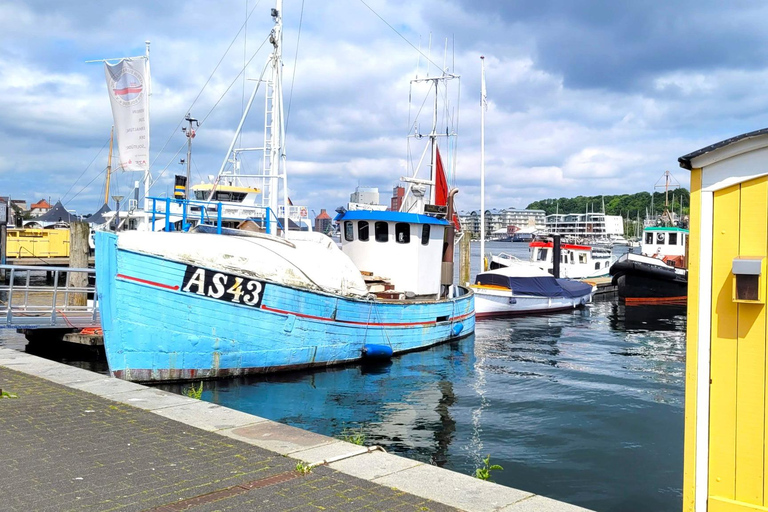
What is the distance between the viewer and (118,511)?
4336 millimetres

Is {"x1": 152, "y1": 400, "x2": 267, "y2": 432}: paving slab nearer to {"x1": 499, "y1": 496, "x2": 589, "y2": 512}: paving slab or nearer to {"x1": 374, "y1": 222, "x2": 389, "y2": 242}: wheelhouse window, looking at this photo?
{"x1": 499, "y1": 496, "x2": 589, "y2": 512}: paving slab

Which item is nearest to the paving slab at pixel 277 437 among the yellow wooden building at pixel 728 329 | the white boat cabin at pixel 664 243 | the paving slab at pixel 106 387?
the paving slab at pixel 106 387

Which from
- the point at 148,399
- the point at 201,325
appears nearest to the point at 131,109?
the point at 201,325

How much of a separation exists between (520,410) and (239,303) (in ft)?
18.4

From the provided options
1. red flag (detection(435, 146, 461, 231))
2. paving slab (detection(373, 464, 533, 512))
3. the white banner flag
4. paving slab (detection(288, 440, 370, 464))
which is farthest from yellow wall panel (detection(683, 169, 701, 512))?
red flag (detection(435, 146, 461, 231))

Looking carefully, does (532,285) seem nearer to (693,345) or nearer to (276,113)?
(276,113)

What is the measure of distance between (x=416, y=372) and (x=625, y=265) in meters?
23.9

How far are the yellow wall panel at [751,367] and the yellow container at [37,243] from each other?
39.4 metres

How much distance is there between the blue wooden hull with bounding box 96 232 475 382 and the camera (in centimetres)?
1174

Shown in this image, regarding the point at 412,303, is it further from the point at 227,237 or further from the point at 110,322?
the point at 110,322

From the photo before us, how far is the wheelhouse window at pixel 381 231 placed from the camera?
19.3 meters

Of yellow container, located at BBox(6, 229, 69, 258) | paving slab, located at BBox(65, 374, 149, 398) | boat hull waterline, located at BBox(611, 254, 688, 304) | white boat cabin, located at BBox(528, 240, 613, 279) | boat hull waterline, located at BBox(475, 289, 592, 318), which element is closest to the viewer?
paving slab, located at BBox(65, 374, 149, 398)

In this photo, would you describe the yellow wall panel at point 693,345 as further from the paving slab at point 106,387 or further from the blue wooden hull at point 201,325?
the blue wooden hull at point 201,325

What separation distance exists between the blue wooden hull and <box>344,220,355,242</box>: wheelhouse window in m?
4.83
